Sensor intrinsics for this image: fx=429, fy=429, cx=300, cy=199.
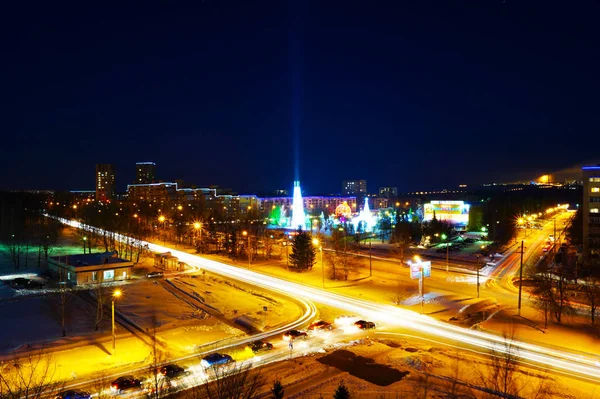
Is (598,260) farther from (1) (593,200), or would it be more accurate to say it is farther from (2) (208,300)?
(2) (208,300)

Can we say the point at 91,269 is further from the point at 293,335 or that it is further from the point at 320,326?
the point at 320,326

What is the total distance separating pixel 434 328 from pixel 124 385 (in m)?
18.1

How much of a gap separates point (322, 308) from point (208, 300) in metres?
9.58

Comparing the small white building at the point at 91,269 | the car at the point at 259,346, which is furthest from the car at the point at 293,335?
the small white building at the point at 91,269

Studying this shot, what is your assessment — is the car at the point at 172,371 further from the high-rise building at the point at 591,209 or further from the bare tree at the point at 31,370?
the high-rise building at the point at 591,209

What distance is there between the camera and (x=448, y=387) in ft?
59.0

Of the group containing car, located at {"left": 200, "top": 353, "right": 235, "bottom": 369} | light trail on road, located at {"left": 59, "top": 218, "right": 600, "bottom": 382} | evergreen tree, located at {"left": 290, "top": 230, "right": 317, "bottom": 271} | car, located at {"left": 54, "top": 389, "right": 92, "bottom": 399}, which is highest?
evergreen tree, located at {"left": 290, "top": 230, "right": 317, "bottom": 271}

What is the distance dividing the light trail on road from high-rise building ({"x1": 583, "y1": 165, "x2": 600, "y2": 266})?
41.8 metres

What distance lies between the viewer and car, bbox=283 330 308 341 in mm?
25188

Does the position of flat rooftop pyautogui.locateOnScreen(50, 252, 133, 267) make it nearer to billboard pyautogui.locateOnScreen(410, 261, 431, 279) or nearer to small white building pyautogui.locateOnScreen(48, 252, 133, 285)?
small white building pyautogui.locateOnScreen(48, 252, 133, 285)

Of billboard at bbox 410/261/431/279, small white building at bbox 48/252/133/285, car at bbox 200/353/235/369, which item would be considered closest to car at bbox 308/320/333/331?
car at bbox 200/353/235/369

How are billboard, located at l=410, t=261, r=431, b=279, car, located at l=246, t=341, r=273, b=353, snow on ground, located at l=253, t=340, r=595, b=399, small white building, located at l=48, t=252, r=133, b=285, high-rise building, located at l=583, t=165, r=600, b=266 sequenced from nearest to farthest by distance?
snow on ground, located at l=253, t=340, r=595, b=399 → car, located at l=246, t=341, r=273, b=353 → billboard, located at l=410, t=261, r=431, b=279 → small white building, located at l=48, t=252, r=133, b=285 → high-rise building, located at l=583, t=165, r=600, b=266

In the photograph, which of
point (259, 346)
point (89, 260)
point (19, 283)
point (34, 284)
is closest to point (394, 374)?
point (259, 346)

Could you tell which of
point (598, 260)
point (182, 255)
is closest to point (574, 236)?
point (598, 260)
